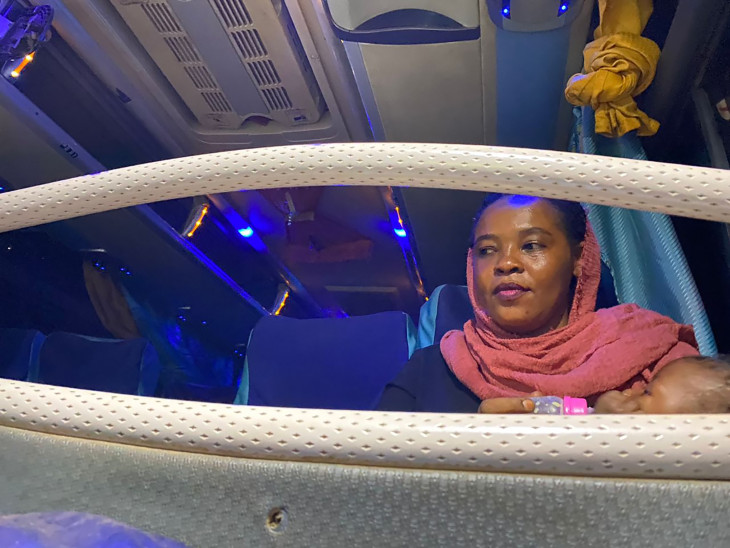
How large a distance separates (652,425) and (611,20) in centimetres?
117

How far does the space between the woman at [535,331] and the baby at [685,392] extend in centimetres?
17

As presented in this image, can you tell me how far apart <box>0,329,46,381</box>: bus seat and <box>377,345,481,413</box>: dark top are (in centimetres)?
162

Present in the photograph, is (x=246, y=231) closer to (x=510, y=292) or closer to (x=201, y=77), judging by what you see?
(x=201, y=77)

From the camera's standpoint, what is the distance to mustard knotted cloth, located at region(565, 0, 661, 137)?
4.27 feet

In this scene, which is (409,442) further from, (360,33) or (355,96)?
(355,96)

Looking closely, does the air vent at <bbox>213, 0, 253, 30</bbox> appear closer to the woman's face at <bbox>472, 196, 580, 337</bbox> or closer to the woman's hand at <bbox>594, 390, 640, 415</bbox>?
the woman's face at <bbox>472, 196, 580, 337</bbox>

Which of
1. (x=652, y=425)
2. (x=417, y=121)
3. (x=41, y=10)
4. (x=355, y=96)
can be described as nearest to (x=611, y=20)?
(x=417, y=121)

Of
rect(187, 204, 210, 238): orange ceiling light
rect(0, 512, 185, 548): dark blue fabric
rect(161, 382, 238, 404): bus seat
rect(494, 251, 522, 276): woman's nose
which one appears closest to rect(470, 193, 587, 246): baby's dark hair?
rect(494, 251, 522, 276): woman's nose

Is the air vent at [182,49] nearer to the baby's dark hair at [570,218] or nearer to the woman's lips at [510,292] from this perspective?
the baby's dark hair at [570,218]

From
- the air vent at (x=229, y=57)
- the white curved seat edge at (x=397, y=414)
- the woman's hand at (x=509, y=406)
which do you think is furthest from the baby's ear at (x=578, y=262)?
the air vent at (x=229, y=57)

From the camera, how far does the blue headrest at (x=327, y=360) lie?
1.59 m

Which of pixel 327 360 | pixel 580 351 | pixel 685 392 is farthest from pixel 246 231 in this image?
pixel 685 392

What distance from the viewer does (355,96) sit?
1.80m

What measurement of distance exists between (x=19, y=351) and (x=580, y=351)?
2.08 meters
